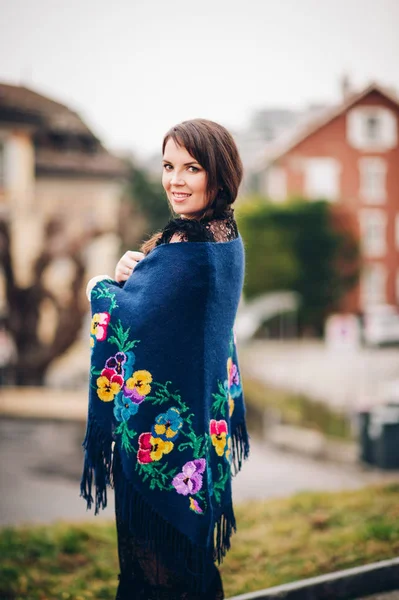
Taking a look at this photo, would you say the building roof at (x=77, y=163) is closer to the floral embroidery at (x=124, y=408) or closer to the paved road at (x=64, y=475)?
the paved road at (x=64, y=475)

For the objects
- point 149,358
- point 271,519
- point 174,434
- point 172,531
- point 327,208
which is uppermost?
point 327,208

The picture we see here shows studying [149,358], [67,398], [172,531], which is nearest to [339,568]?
[172,531]

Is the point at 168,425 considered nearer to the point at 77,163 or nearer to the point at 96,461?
the point at 96,461

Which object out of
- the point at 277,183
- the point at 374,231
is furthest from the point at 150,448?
the point at 277,183

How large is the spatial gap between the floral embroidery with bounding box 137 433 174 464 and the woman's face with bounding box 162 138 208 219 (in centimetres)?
74

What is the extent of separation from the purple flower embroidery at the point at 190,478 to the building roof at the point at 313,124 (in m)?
23.4

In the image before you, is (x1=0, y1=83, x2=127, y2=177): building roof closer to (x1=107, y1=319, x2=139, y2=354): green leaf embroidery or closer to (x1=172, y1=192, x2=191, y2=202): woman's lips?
(x1=172, y1=192, x2=191, y2=202): woman's lips

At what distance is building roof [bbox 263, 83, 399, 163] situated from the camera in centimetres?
2478

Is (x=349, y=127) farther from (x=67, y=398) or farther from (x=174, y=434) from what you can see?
(x=174, y=434)

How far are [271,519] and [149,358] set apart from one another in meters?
3.08

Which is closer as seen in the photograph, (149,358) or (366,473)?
(149,358)

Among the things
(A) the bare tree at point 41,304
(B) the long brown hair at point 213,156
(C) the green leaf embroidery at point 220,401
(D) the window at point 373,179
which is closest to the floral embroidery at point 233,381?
(C) the green leaf embroidery at point 220,401

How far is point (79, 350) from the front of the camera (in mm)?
17531

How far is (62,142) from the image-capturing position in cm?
2208
